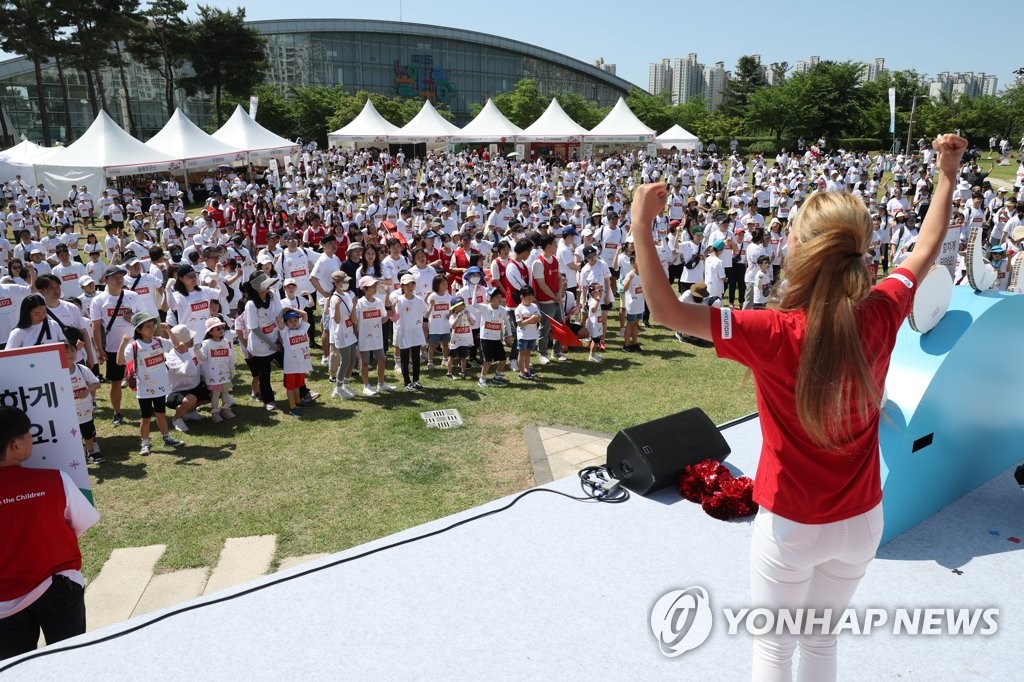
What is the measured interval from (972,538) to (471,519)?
10.9ft

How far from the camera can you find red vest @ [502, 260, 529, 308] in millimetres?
9789

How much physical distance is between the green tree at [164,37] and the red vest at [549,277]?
47641 millimetres

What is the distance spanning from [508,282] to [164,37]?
47.8m

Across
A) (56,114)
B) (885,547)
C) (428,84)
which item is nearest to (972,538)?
(885,547)

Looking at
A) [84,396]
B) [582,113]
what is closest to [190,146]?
[84,396]

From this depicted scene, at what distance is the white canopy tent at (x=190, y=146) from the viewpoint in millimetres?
24766

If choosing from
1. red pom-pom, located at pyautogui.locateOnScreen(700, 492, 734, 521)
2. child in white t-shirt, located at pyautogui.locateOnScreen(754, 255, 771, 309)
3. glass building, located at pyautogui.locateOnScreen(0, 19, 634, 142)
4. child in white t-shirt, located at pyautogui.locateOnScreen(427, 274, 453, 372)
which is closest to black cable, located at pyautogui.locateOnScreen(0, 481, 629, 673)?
red pom-pom, located at pyautogui.locateOnScreen(700, 492, 734, 521)

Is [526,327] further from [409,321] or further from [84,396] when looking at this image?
[84,396]

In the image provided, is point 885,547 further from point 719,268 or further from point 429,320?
point 719,268

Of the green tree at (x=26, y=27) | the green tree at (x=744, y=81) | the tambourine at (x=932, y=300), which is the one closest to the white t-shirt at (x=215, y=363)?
the tambourine at (x=932, y=300)

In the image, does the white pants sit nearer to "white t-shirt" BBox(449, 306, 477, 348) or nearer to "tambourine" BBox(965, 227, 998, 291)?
"tambourine" BBox(965, 227, 998, 291)

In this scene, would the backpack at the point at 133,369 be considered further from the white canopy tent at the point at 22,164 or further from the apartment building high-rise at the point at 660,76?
the apartment building high-rise at the point at 660,76

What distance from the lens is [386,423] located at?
797cm

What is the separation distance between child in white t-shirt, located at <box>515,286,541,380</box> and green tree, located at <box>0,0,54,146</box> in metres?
45.0
